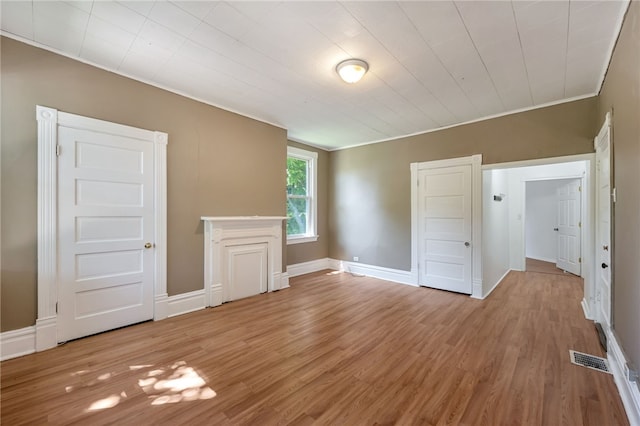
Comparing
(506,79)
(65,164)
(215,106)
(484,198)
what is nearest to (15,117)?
(65,164)

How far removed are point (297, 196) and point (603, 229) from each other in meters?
4.43

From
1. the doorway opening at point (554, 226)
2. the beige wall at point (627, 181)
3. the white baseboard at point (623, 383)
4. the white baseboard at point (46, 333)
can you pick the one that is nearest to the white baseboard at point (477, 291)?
the white baseboard at point (623, 383)

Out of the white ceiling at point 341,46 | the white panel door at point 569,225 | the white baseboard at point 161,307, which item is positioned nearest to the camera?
the white ceiling at point 341,46

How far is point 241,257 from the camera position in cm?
396

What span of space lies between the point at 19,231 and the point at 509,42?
14.9ft

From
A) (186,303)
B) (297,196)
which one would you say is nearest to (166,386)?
(186,303)

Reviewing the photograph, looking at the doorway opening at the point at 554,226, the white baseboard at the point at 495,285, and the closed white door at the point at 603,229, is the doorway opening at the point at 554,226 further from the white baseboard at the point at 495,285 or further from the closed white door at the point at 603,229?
the closed white door at the point at 603,229

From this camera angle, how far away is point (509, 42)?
226cm

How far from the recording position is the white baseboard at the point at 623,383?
63.9 inches

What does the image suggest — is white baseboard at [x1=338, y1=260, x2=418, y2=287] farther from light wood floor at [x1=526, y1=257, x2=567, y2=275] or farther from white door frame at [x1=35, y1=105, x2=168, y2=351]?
white door frame at [x1=35, y1=105, x2=168, y2=351]

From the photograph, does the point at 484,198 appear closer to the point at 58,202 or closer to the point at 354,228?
the point at 354,228

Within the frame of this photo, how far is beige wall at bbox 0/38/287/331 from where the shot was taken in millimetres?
2301

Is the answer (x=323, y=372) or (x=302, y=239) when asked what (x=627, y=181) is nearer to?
(x=323, y=372)

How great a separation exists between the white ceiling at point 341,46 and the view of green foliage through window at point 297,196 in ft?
6.51
